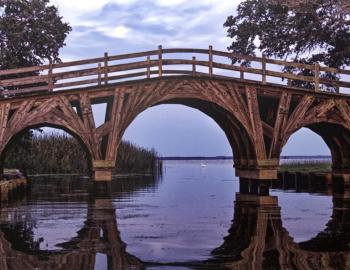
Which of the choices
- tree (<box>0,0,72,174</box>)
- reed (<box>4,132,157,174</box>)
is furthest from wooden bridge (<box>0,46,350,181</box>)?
reed (<box>4,132,157,174</box>)

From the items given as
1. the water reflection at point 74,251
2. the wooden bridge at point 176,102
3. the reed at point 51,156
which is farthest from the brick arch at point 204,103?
the reed at point 51,156

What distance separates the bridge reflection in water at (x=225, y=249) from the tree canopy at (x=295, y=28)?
1997 cm

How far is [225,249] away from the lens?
12703 millimetres

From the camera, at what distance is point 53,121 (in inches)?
984

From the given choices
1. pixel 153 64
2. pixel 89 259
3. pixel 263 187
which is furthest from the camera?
pixel 263 187

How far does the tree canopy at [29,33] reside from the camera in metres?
34.7

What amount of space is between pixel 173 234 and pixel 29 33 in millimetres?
23791

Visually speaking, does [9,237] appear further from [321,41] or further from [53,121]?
[321,41]

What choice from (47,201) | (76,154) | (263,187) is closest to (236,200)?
(263,187)

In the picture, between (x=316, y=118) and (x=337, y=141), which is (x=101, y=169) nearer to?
(x=316, y=118)

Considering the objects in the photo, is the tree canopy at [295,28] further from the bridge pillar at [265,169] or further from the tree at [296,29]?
the bridge pillar at [265,169]

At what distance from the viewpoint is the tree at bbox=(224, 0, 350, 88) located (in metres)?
36.3

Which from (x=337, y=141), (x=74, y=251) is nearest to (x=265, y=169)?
(x=337, y=141)

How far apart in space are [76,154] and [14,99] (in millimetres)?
20875
